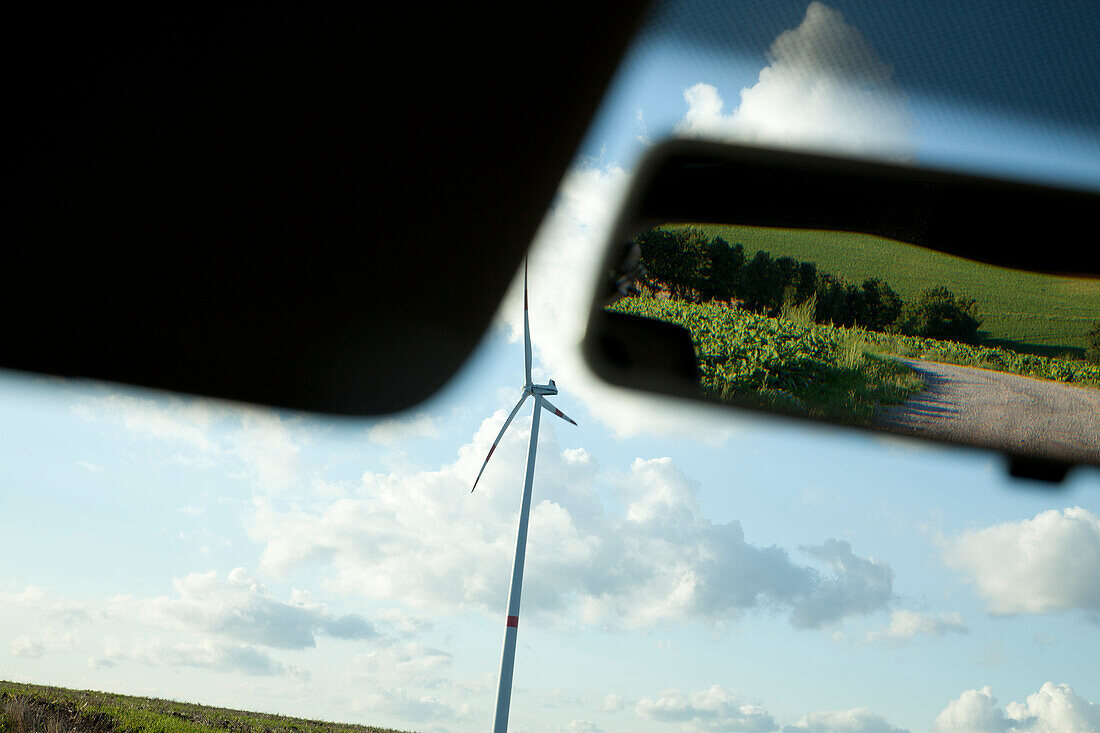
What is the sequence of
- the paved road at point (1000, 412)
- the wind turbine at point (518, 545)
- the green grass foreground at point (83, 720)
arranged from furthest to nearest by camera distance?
the green grass foreground at point (83, 720), the wind turbine at point (518, 545), the paved road at point (1000, 412)

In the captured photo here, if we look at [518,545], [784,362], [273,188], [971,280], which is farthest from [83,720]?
[971,280]

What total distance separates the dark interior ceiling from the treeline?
2.15 ft

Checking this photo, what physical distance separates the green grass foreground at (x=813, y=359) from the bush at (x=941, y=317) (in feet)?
0.08

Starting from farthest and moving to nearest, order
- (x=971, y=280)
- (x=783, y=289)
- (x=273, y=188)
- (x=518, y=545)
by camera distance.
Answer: (x=518, y=545), (x=273, y=188), (x=971, y=280), (x=783, y=289)

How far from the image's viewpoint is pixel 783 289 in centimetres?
253

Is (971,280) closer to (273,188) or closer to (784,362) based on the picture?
(784,362)

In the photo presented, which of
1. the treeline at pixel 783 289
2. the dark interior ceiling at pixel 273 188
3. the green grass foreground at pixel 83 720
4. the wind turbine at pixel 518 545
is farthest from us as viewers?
the green grass foreground at pixel 83 720

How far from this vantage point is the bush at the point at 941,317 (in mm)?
2596

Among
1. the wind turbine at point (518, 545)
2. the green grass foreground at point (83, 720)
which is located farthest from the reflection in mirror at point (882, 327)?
the green grass foreground at point (83, 720)

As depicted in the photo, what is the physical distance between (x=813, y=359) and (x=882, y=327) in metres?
0.23

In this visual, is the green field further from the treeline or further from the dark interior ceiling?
the dark interior ceiling

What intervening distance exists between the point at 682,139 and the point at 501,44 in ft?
2.40

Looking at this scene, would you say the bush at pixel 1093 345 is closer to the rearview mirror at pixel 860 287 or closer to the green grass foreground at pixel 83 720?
the rearview mirror at pixel 860 287

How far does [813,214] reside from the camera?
100.0 inches
